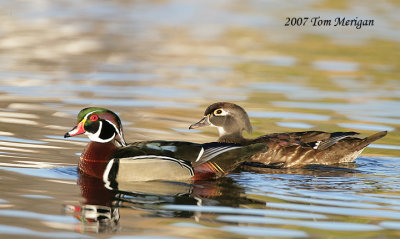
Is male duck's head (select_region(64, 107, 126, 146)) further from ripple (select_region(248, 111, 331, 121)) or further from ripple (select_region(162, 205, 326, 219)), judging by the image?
ripple (select_region(248, 111, 331, 121))

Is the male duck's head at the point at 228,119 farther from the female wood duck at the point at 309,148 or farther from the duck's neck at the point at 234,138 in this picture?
the female wood duck at the point at 309,148

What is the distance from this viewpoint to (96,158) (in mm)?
10516

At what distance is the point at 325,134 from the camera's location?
12.0 metres

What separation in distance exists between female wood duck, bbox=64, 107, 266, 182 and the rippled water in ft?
0.69

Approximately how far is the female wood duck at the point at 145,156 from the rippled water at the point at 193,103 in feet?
0.69

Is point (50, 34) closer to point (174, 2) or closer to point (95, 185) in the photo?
point (174, 2)

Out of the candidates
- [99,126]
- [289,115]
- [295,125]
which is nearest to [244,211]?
[99,126]

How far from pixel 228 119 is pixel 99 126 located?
2549 mm

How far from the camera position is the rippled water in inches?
336

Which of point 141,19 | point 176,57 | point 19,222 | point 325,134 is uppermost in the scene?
point 141,19

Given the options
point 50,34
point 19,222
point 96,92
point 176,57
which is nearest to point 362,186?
point 19,222

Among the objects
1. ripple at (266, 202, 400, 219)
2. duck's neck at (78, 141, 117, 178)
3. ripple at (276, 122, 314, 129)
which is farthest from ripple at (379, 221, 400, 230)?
ripple at (276, 122, 314, 129)

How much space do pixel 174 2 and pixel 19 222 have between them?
98.7 ft

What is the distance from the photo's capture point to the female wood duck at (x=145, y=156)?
10242 millimetres
